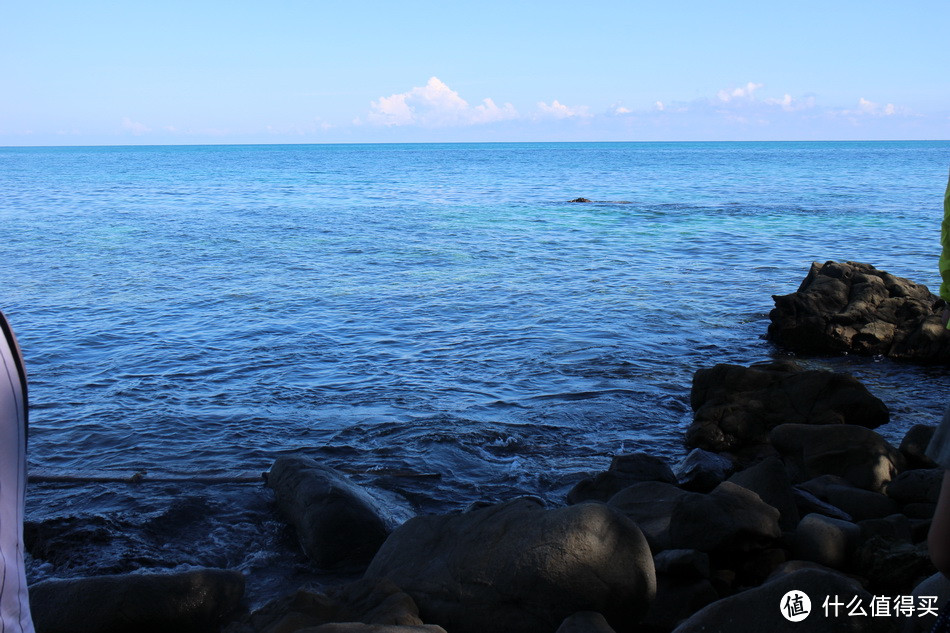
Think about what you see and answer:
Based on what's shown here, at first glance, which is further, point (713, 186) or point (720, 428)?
point (713, 186)

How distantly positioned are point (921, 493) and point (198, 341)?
418 inches

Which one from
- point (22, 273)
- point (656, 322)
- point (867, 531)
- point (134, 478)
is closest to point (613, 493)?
point (867, 531)

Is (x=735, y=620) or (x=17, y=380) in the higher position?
(x=17, y=380)

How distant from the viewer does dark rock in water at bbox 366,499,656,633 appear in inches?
183

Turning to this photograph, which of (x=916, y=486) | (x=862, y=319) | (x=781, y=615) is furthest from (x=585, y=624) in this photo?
(x=862, y=319)

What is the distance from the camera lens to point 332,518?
6.32m

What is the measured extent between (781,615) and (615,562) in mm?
1025

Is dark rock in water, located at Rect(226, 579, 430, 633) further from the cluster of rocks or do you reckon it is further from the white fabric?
the white fabric

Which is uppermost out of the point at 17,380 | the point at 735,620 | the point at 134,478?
the point at 17,380

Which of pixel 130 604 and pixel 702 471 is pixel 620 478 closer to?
pixel 702 471

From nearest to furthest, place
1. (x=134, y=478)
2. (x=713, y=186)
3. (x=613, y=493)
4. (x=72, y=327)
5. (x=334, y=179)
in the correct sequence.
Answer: (x=613, y=493) → (x=134, y=478) → (x=72, y=327) → (x=713, y=186) → (x=334, y=179)

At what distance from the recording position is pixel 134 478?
7.73 meters

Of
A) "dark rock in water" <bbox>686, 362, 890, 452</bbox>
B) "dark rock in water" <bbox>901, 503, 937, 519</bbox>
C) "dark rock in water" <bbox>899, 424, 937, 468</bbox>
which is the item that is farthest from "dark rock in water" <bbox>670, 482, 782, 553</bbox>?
"dark rock in water" <bbox>686, 362, 890, 452</bbox>

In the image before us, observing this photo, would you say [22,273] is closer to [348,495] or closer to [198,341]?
[198,341]
